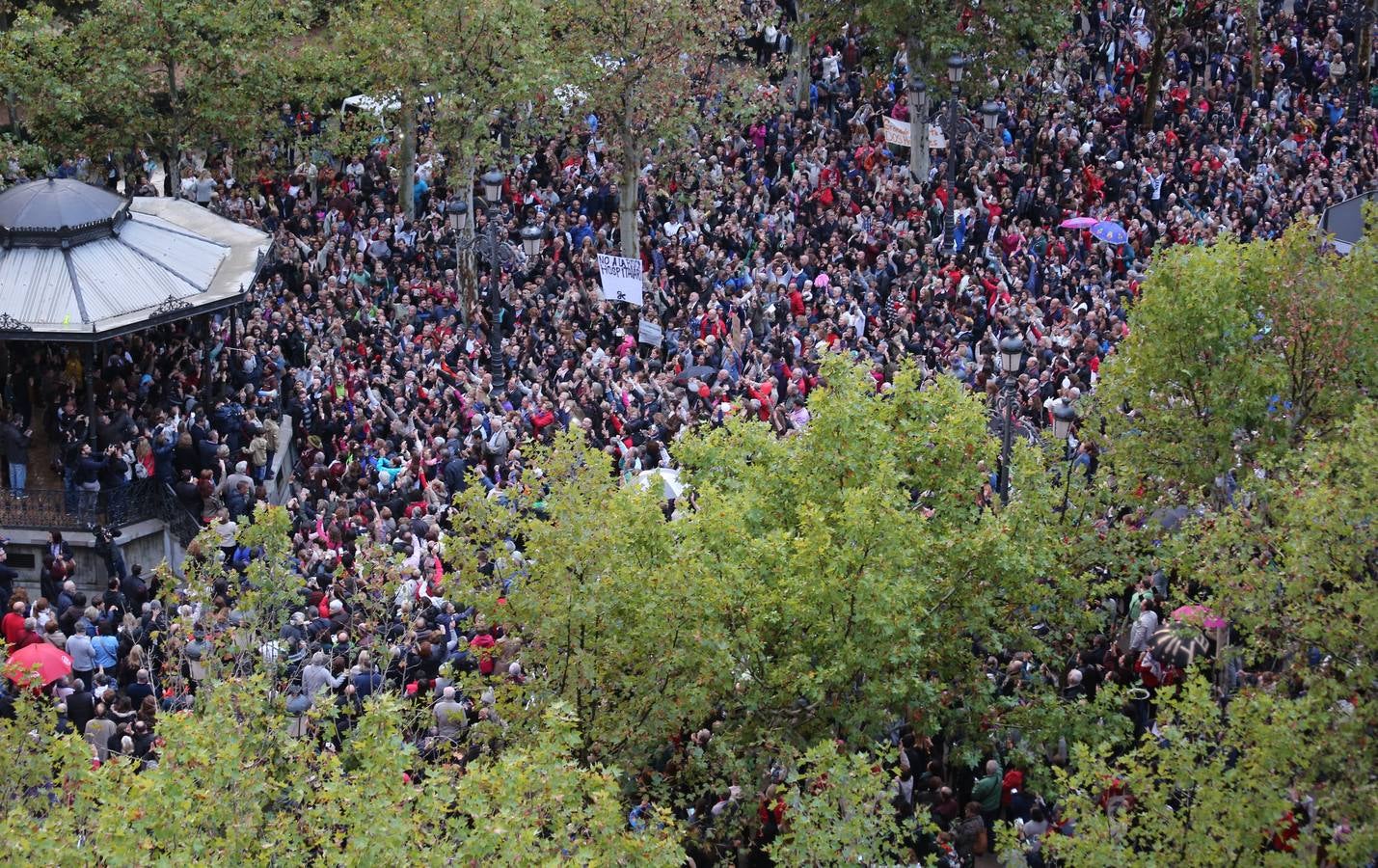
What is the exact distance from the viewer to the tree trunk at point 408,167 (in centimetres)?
4066

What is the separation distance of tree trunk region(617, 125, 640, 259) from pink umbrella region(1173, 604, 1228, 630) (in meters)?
19.8

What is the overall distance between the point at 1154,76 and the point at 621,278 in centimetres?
1654

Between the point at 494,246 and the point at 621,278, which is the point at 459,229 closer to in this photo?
the point at 494,246

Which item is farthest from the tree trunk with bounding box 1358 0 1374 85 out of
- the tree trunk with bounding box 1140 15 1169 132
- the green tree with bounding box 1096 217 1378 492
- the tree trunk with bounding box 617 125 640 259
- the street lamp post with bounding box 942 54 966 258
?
the green tree with bounding box 1096 217 1378 492

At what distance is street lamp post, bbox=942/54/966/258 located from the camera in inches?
1585

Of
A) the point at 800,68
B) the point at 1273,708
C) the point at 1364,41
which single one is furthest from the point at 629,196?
the point at 1273,708

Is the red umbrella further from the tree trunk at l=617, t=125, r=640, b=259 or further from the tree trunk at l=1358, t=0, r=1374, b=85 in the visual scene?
the tree trunk at l=1358, t=0, r=1374, b=85

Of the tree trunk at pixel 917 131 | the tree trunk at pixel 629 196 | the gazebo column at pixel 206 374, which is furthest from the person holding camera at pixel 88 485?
the tree trunk at pixel 917 131

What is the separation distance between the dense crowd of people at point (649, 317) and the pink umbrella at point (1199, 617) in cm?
193

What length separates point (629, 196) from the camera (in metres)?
40.5

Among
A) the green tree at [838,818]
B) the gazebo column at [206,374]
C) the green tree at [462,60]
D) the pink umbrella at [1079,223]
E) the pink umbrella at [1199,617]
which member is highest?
the green tree at [462,60]

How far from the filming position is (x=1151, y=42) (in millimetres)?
49938

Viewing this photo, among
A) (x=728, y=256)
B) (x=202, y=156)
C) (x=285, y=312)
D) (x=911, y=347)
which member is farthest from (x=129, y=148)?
(x=911, y=347)

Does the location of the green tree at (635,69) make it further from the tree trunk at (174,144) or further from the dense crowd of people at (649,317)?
the tree trunk at (174,144)
